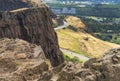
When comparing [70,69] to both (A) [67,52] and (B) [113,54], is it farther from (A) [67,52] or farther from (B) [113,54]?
(A) [67,52]

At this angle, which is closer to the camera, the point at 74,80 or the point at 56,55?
the point at 74,80

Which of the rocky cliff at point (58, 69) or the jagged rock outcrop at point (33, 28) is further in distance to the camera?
the jagged rock outcrop at point (33, 28)

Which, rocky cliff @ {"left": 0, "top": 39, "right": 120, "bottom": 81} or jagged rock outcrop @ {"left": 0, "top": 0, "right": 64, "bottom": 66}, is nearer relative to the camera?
rocky cliff @ {"left": 0, "top": 39, "right": 120, "bottom": 81}

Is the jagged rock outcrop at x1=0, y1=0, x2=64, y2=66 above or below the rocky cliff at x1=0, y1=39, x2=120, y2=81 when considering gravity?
below

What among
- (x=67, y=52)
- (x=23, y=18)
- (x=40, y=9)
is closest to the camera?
(x=23, y=18)

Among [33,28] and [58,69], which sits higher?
[58,69]

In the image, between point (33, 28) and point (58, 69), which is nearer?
point (58, 69)

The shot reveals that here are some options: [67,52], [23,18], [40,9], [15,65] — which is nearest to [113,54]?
[15,65]

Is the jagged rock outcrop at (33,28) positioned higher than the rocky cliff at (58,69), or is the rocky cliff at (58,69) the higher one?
the rocky cliff at (58,69)
